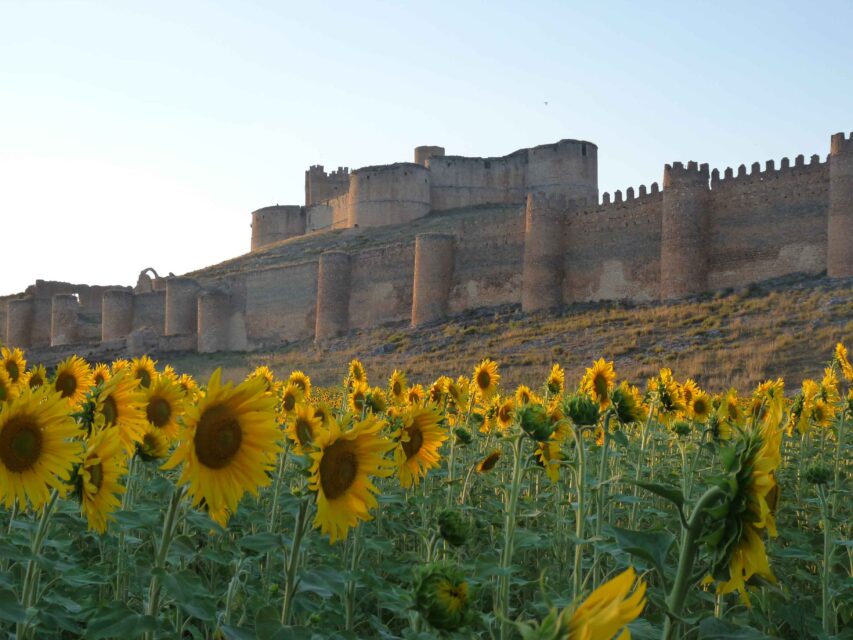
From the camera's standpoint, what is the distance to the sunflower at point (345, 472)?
1.81m

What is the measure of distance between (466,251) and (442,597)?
25.1 meters

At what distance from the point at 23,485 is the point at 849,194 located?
Answer: 63.8 feet

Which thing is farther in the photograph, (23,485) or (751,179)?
(751,179)

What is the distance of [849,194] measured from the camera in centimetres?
1861

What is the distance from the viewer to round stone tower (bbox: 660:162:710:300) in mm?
20984

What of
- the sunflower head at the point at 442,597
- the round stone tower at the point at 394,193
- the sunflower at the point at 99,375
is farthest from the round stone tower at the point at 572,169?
the sunflower head at the point at 442,597

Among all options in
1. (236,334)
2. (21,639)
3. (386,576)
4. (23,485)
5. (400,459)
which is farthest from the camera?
(236,334)

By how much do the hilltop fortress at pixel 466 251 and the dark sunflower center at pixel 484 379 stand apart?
52.9 ft

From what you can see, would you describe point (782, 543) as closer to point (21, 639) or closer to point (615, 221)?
point (21, 639)

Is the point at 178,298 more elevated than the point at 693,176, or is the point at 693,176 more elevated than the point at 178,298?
the point at 693,176

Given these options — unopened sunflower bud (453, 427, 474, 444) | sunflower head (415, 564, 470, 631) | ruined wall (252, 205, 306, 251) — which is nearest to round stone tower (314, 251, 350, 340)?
ruined wall (252, 205, 306, 251)

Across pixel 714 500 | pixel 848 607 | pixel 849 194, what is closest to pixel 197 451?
pixel 714 500

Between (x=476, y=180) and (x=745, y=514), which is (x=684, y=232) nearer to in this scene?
(x=476, y=180)

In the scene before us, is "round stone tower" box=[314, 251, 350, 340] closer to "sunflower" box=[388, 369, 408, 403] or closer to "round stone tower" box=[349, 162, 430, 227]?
"round stone tower" box=[349, 162, 430, 227]
